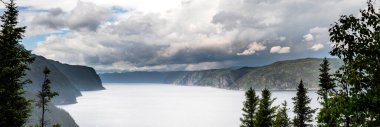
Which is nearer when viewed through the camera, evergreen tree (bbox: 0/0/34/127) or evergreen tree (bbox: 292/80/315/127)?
evergreen tree (bbox: 0/0/34/127)

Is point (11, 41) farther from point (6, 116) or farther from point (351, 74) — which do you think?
point (351, 74)

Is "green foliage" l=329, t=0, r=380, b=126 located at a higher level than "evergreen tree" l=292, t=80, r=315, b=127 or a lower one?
higher

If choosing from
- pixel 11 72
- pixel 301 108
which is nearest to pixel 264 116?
pixel 301 108

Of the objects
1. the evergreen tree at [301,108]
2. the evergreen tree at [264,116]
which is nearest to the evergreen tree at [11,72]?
the evergreen tree at [264,116]

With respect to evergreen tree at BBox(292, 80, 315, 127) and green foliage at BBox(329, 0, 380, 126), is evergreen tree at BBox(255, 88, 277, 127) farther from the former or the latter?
green foliage at BBox(329, 0, 380, 126)

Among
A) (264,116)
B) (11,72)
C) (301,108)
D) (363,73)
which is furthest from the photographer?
(301,108)

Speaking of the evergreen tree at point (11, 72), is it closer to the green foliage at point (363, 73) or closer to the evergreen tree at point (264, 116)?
the green foliage at point (363, 73)

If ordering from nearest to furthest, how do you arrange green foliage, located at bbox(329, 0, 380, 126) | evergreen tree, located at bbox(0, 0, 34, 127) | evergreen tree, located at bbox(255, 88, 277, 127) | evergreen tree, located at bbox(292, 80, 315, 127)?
1. green foliage, located at bbox(329, 0, 380, 126)
2. evergreen tree, located at bbox(0, 0, 34, 127)
3. evergreen tree, located at bbox(255, 88, 277, 127)
4. evergreen tree, located at bbox(292, 80, 315, 127)

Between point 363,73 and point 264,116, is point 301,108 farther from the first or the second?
point 363,73

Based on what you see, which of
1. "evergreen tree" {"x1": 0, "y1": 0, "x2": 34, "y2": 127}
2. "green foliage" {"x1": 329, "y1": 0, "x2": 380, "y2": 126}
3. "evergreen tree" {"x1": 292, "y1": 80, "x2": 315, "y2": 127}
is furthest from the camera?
"evergreen tree" {"x1": 292, "y1": 80, "x2": 315, "y2": 127}

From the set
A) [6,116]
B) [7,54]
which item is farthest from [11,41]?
[6,116]

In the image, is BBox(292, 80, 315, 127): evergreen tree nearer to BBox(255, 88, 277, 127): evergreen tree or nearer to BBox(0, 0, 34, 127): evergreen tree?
BBox(255, 88, 277, 127): evergreen tree

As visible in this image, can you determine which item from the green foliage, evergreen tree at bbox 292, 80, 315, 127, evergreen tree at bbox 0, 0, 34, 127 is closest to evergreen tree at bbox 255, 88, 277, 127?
evergreen tree at bbox 292, 80, 315, 127
